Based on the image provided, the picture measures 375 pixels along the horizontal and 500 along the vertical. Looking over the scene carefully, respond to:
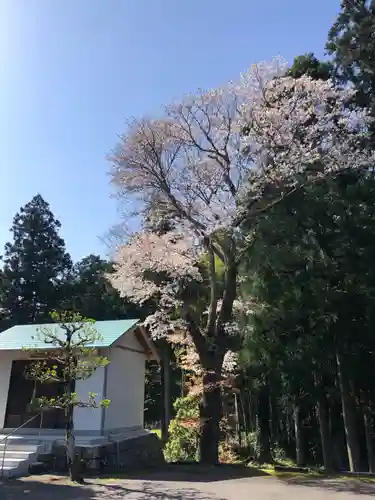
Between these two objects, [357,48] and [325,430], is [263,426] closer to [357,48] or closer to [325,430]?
[325,430]

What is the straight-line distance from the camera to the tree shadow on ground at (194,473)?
7.42 m

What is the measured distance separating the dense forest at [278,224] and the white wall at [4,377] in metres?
3.47

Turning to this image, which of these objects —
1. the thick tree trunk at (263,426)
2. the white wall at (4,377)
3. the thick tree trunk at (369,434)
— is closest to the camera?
the thick tree trunk at (369,434)

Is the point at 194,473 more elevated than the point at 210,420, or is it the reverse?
the point at 210,420

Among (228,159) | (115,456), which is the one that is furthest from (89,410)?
(228,159)

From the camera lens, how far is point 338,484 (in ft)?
21.9

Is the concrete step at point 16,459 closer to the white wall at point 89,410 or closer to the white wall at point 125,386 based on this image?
the white wall at point 89,410

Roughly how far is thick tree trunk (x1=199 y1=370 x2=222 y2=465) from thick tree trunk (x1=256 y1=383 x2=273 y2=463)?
3142 mm

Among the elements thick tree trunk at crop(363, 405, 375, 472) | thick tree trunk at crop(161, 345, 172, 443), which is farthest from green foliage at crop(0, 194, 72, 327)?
thick tree trunk at crop(363, 405, 375, 472)

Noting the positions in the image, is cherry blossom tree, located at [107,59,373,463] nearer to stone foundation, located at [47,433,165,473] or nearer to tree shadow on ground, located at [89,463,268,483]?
tree shadow on ground, located at [89,463,268,483]

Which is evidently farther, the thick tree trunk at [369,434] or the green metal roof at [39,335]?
the thick tree trunk at [369,434]

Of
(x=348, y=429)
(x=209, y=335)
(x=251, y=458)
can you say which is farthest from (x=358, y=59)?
(x=251, y=458)

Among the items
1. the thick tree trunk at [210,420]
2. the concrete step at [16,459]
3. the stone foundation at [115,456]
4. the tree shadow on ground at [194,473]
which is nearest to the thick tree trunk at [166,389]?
the stone foundation at [115,456]

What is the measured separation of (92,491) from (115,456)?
3.02 m
